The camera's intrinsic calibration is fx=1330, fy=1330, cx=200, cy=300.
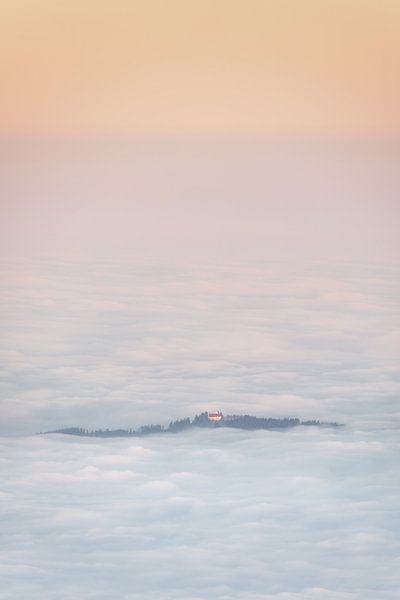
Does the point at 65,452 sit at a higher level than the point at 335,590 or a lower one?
higher

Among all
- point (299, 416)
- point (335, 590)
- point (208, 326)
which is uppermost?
point (208, 326)

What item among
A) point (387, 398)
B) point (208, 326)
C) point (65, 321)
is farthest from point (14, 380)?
point (387, 398)

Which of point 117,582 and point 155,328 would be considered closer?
point 117,582

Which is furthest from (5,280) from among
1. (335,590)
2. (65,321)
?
(335,590)

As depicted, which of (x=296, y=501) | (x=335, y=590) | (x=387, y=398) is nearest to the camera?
(x=335, y=590)

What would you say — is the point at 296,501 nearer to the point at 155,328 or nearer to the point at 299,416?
the point at 299,416

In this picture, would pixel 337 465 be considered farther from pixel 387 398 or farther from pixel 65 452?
pixel 65 452

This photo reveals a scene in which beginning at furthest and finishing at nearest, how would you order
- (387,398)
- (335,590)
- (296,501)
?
(387,398) → (296,501) → (335,590)

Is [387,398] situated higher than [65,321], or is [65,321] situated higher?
[65,321]

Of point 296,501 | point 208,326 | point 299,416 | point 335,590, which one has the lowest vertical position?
point 335,590
